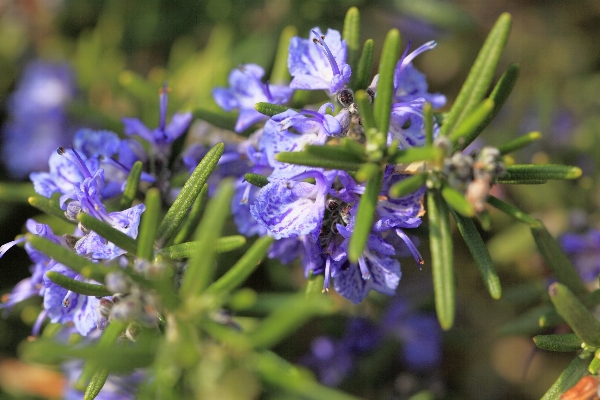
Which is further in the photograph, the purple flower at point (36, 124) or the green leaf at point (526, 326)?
the purple flower at point (36, 124)

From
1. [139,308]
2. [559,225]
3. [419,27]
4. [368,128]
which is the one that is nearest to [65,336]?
[139,308]

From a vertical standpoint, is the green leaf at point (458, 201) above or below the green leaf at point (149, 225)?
above

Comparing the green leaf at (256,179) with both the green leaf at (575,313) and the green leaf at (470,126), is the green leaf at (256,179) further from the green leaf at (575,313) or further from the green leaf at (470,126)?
the green leaf at (575,313)

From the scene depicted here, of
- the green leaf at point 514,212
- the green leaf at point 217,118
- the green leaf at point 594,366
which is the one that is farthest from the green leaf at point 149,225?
the green leaf at point 594,366

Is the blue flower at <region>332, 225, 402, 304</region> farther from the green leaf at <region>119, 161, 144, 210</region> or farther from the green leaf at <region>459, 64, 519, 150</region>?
the green leaf at <region>119, 161, 144, 210</region>

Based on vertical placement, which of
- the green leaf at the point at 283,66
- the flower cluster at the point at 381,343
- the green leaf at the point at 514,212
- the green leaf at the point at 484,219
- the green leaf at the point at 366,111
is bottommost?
the flower cluster at the point at 381,343

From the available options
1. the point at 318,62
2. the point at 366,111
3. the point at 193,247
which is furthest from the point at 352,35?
the point at 193,247

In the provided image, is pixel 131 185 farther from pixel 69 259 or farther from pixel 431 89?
pixel 431 89

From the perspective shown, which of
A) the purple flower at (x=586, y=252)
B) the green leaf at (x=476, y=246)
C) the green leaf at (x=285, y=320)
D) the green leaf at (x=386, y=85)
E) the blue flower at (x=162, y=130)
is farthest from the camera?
the purple flower at (x=586, y=252)

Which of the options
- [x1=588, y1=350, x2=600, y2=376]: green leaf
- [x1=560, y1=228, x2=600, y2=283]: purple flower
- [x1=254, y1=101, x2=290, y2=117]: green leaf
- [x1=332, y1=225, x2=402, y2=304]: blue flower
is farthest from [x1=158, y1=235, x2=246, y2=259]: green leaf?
[x1=560, y1=228, x2=600, y2=283]: purple flower
